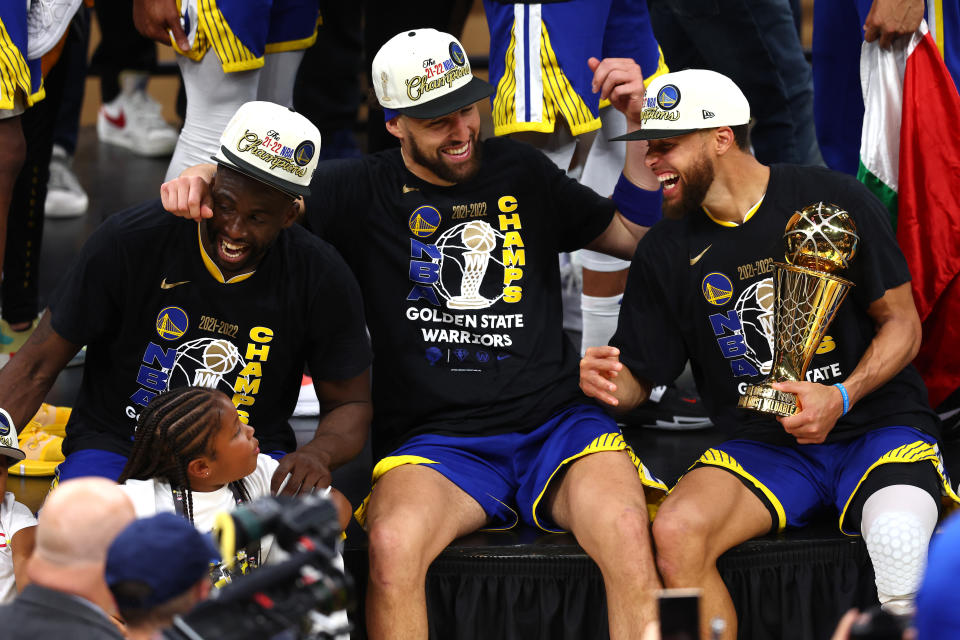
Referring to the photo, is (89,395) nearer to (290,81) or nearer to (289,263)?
(289,263)

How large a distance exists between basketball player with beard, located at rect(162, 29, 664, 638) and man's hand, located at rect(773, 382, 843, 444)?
0.39m

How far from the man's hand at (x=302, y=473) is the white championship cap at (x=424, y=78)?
0.87m

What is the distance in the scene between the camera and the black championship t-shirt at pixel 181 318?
295 cm

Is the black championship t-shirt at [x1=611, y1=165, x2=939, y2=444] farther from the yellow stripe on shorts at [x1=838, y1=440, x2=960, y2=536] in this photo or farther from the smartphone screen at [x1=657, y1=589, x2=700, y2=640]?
the smartphone screen at [x1=657, y1=589, x2=700, y2=640]

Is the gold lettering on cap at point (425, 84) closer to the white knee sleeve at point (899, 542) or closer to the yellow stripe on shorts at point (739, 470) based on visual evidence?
the yellow stripe on shorts at point (739, 470)

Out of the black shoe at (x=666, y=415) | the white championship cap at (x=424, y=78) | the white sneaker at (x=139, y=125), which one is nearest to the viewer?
the white championship cap at (x=424, y=78)

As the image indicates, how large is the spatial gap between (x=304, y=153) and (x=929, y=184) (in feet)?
5.39

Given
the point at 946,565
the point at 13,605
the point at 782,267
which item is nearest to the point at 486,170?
the point at 782,267

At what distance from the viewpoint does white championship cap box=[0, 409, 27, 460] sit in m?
2.74

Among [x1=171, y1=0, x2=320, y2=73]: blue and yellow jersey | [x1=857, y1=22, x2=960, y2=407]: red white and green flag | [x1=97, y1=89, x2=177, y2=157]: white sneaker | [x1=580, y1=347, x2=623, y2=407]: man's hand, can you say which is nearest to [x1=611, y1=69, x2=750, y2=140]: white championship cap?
[x1=580, y1=347, x2=623, y2=407]: man's hand

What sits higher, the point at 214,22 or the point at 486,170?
the point at 214,22

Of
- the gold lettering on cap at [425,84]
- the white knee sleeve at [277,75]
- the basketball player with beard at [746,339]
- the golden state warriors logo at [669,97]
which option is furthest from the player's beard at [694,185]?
the white knee sleeve at [277,75]

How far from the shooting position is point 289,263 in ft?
9.88

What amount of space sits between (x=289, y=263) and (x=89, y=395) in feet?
1.85
